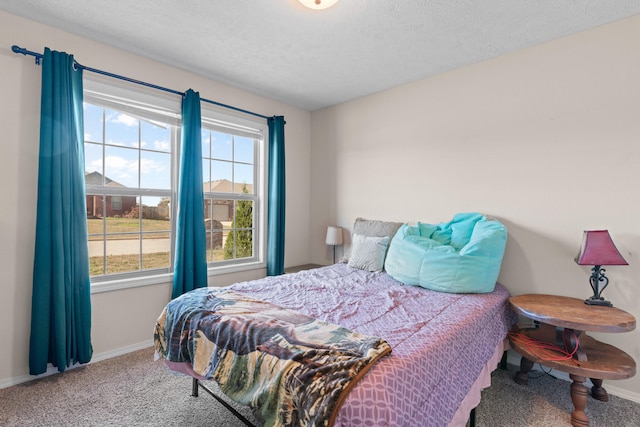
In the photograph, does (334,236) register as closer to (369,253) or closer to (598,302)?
(369,253)

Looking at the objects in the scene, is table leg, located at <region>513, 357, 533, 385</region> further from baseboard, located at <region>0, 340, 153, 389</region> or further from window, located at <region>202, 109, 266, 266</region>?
baseboard, located at <region>0, 340, 153, 389</region>

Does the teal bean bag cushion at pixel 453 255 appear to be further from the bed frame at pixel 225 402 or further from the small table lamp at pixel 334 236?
the small table lamp at pixel 334 236

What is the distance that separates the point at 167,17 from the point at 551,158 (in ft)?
9.81

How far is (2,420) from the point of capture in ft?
5.67

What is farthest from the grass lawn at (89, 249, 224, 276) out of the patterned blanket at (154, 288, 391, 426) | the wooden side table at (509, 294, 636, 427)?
the wooden side table at (509, 294, 636, 427)

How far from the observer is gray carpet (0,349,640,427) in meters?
1.76

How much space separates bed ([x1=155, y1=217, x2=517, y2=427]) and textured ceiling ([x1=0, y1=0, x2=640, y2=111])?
188 centimetres

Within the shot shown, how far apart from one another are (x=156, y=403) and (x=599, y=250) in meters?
2.97

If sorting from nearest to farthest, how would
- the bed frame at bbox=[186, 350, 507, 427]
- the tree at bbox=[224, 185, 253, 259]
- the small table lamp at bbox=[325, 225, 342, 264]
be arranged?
the bed frame at bbox=[186, 350, 507, 427] < the tree at bbox=[224, 185, 253, 259] < the small table lamp at bbox=[325, 225, 342, 264]

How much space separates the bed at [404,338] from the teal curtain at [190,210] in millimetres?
864

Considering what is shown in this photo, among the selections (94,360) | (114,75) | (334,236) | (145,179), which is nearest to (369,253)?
(334,236)

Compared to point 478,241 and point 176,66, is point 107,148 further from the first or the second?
point 478,241

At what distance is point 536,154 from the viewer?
238cm

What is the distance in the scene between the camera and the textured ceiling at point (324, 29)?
1.95 m
